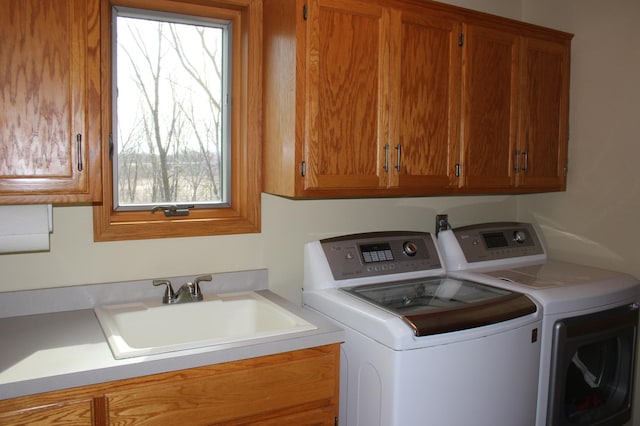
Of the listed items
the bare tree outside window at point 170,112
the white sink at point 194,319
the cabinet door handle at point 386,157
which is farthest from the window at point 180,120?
the cabinet door handle at point 386,157

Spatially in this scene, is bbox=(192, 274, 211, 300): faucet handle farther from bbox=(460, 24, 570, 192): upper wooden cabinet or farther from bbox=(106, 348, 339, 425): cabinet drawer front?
bbox=(460, 24, 570, 192): upper wooden cabinet

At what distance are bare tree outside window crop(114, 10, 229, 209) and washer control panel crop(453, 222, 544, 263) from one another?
1.15 m

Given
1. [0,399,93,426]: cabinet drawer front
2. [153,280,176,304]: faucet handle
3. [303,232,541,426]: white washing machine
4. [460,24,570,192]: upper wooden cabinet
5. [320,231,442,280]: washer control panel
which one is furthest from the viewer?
[460,24,570,192]: upper wooden cabinet

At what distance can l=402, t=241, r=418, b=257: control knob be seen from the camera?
230cm

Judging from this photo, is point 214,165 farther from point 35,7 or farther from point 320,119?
point 35,7

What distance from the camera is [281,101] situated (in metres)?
1.96

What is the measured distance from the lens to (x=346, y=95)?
1917 mm

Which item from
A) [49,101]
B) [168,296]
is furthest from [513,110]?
[49,101]

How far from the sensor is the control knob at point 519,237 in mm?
2641

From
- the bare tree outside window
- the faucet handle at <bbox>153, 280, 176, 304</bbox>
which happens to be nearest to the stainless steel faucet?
the faucet handle at <bbox>153, 280, 176, 304</bbox>

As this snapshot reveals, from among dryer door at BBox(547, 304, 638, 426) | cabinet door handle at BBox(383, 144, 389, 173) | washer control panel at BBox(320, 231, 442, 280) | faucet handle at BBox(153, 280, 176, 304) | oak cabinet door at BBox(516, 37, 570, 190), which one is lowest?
dryer door at BBox(547, 304, 638, 426)

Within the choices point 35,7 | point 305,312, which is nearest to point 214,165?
point 305,312

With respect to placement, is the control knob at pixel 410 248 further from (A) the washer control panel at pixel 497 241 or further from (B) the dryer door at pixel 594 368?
(B) the dryer door at pixel 594 368

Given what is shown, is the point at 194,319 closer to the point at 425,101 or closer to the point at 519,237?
the point at 425,101
